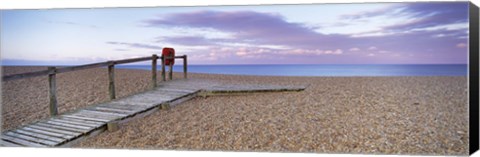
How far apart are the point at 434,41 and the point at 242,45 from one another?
244 cm

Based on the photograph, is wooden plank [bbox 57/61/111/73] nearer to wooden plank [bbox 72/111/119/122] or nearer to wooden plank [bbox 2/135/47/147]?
wooden plank [bbox 72/111/119/122]

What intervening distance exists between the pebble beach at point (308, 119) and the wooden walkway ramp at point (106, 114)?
0.46ft

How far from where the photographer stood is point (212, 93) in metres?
7.82

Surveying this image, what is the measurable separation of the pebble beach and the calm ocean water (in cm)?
11

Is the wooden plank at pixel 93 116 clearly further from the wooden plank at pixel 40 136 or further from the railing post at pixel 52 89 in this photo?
the wooden plank at pixel 40 136

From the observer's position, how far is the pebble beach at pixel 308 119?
543cm

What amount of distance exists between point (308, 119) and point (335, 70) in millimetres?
809

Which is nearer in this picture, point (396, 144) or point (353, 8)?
point (396, 144)

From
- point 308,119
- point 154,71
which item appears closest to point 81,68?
point 154,71

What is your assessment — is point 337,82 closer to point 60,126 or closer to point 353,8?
point 353,8

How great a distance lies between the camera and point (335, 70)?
6.36m

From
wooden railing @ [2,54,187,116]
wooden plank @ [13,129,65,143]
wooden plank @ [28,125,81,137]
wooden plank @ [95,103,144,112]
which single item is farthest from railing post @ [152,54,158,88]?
wooden plank @ [13,129,65,143]

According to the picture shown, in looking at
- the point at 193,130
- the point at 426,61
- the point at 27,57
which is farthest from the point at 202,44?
the point at 426,61

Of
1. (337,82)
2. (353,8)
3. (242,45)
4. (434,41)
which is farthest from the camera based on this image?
(337,82)
